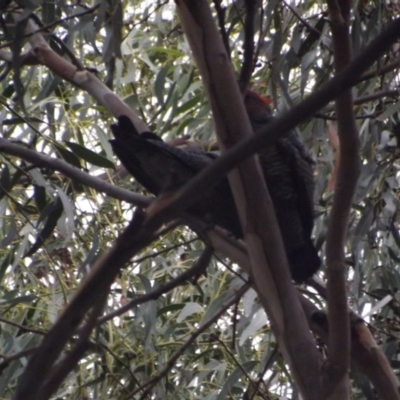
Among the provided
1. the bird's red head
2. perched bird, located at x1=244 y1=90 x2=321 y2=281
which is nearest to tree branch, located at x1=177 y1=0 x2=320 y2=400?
perched bird, located at x1=244 y1=90 x2=321 y2=281

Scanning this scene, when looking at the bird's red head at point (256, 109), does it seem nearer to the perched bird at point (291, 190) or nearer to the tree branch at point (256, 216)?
the perched bird at point (291, 190)

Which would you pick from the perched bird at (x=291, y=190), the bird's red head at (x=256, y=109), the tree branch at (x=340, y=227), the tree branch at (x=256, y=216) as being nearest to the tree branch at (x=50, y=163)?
the tree branch at (x=256, y=216)

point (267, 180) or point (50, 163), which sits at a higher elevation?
point (267, 180)

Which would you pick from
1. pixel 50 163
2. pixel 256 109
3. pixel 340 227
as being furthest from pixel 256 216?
pixel 256 109

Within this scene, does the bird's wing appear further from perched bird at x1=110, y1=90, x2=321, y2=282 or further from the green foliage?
the green foliage

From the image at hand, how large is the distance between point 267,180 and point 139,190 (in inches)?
24.4

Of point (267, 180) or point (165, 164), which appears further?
point (267, 180)

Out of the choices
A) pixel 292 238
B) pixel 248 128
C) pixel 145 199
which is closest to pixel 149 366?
pixel 292 238

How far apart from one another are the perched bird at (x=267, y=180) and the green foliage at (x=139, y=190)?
0.09 metres

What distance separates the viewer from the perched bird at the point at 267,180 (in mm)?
1663

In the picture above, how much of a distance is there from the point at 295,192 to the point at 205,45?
57 cm

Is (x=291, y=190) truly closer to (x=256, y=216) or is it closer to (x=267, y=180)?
(x=267, y=180)

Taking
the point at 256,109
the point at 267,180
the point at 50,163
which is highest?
the point at 256,109

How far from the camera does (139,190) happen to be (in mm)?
2332
